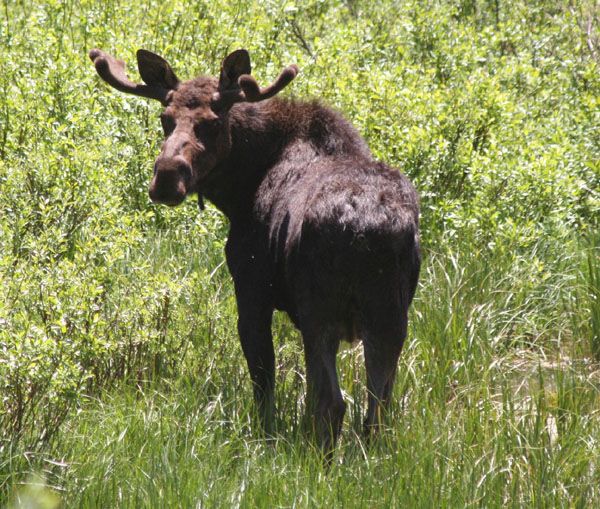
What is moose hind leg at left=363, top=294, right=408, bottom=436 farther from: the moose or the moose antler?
the moose antler

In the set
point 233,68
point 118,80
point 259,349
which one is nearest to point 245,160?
point 233,68

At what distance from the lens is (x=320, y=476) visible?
5324 millimetres

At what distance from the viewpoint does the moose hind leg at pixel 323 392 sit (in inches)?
227

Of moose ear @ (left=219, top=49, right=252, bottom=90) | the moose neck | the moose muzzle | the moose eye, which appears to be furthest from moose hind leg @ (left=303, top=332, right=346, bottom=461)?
moose ear @ (left=219, top=49, right=252, bottom=90)

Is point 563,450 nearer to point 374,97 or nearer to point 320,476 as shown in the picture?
point 320,476

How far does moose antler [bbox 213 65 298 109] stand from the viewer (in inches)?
259

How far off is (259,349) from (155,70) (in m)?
1.73

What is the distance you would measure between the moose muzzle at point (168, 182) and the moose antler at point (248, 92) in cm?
57

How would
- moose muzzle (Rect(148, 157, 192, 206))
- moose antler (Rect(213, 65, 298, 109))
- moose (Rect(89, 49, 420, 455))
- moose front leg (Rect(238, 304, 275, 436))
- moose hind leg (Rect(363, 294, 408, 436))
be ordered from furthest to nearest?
moose antler (Rect(213, 65, 298, 109)) → moose front leg (Rect(238, 304, 275, 436)) → moose muzzle (Rect(148, 157, 192, 206)) → moose hind leg (Rect(363, 294, 408, 436)) → moose (Rect(89, 49, 420, 455))

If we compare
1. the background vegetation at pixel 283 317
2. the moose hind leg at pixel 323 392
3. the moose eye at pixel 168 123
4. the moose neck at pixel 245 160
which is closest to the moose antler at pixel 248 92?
the moose neck at pixel 245 160

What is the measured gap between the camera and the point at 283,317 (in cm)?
748

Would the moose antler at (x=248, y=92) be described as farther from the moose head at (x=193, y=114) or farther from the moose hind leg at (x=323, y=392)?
the moose hind leg at (x=323, y=392)

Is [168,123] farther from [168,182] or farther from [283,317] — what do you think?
[283,317]

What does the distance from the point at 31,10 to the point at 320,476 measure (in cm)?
773
